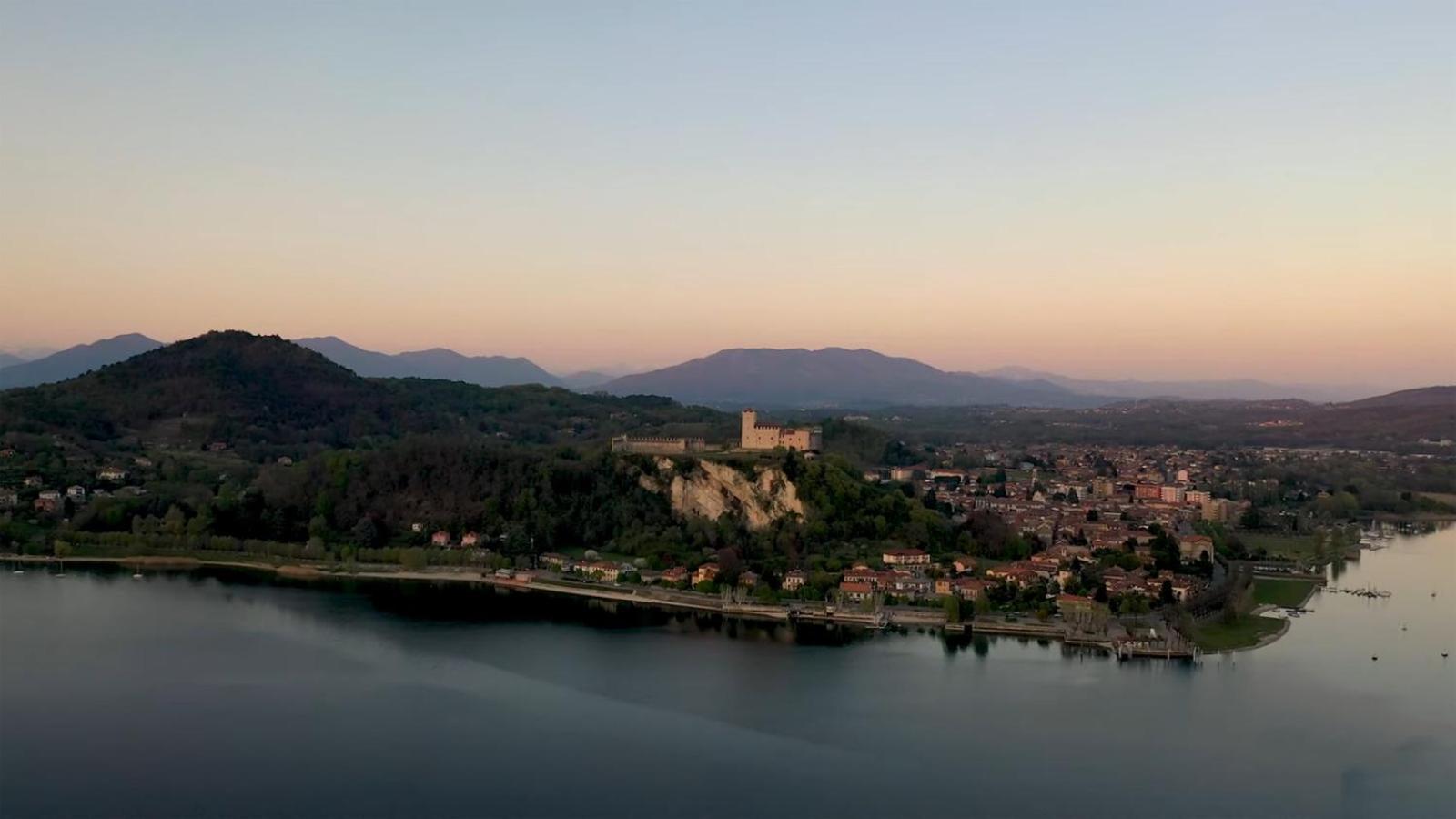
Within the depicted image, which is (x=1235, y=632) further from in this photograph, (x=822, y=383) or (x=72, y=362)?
(x=822, y=383)

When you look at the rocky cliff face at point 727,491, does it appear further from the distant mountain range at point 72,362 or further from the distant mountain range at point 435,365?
the distant mountain range at point 435,365

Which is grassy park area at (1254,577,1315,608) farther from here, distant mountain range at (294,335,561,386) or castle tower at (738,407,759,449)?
distant mountain range at (294,335,561,386)

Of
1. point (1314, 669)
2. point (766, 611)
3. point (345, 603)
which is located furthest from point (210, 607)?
point (1314, 669)

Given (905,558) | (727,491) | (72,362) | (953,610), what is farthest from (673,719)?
(72,362)

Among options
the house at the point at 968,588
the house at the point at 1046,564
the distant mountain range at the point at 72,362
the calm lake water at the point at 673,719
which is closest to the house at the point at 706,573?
the calm lake water at the point at 673,719

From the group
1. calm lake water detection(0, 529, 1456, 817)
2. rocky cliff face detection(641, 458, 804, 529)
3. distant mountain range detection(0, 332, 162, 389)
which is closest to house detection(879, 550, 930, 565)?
rocky cliff face detection(641, 458, 804, 529)

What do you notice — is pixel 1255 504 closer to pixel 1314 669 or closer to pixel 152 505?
pixel 1314 669
